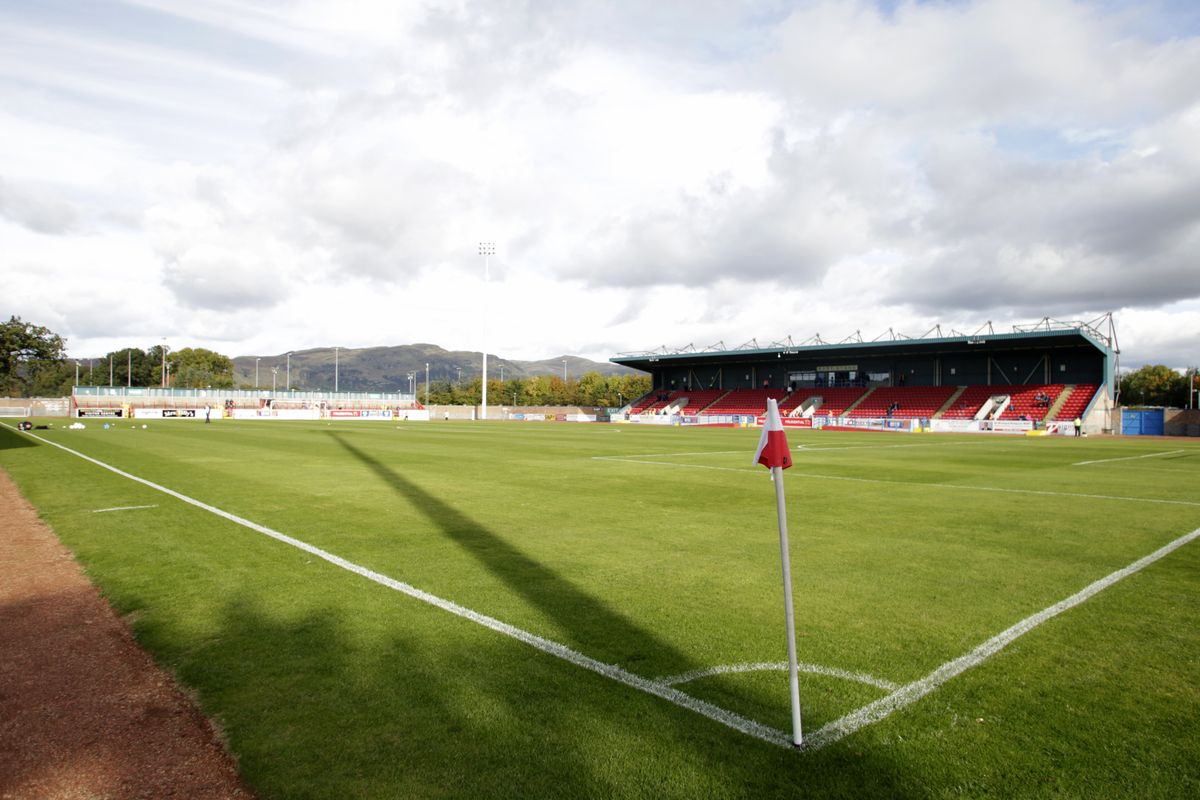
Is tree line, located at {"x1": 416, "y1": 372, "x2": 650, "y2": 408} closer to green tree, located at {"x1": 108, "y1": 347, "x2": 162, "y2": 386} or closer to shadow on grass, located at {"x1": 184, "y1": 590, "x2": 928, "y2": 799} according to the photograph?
green tree, located at {"x1": 108, "y1": 347, "x2": 162, "y2": 386}

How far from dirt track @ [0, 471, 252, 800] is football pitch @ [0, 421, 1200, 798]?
0.18 metres

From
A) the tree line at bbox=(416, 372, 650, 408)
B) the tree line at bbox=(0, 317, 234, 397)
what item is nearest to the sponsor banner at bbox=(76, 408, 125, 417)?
the tree line at bbox=(0, 317, 234, 397)

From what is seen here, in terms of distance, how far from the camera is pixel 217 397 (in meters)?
90.0

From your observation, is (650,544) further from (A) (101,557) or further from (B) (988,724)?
(A) (101,557)

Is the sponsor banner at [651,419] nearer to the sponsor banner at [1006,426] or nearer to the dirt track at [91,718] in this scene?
the sponsor banner at [1006,426]

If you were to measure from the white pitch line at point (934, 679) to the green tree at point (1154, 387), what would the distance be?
386ft

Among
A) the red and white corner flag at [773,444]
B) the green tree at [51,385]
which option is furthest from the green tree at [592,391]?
the red and white corner flag at [773,444]

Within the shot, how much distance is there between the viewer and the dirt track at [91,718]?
356cm

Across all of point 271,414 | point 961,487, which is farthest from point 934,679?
point 271,414

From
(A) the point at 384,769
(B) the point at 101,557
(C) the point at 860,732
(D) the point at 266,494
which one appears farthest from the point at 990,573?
(D) the point at 266,494

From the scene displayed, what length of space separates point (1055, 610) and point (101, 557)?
428 inches

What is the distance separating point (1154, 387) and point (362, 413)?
115061 mm

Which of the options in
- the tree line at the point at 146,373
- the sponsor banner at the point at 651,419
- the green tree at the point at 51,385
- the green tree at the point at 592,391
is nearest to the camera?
the sponsor banner at the point at 651,419

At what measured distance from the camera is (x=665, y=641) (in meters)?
5.44
